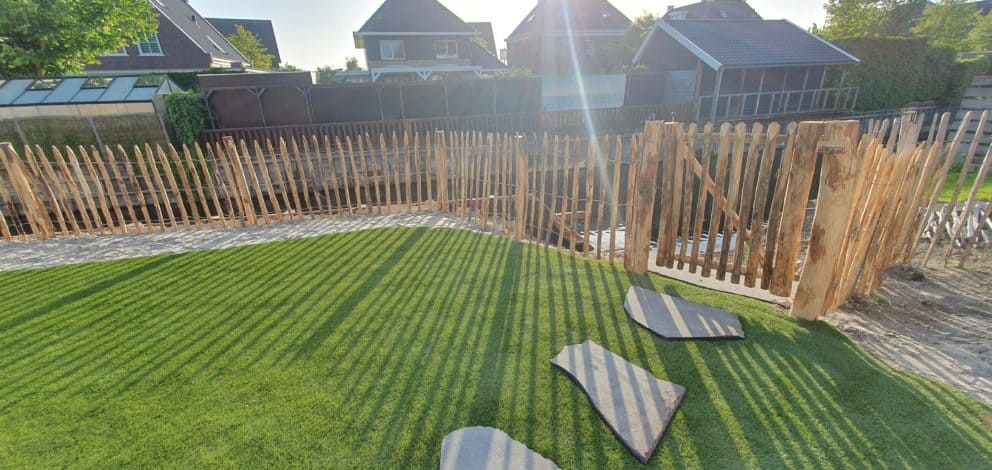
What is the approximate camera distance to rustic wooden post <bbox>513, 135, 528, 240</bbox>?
19.2ft

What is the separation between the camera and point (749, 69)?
1933 cm

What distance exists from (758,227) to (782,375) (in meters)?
1.48

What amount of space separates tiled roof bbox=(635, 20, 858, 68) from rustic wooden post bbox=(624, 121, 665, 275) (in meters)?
16.7

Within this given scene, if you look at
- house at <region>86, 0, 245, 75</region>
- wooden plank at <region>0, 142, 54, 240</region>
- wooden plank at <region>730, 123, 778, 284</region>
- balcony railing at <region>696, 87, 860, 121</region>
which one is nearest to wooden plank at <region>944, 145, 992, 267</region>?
wooden plank at <region>730, 123, 778, 284</region>

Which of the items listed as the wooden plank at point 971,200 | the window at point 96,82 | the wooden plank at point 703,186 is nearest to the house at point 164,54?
the window at point 96,82

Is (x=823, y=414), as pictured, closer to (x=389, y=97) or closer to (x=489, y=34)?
(x=389, y=97)

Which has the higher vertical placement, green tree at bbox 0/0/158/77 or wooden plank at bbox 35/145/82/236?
green tree at bbox 0/0/158/77

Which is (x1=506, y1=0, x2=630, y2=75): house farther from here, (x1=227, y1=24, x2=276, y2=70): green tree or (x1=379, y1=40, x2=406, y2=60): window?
(x1=227, y1=24, x2=276, y2=70): green tree

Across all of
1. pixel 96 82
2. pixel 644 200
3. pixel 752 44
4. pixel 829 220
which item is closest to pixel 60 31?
pixel 96 82

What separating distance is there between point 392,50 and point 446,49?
3822mm

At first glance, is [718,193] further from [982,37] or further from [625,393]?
[982,37]

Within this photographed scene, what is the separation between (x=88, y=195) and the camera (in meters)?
6.33

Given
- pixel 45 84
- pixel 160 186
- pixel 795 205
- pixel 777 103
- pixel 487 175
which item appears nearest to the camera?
pixel 795 205

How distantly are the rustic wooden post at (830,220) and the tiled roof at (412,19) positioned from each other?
2820 cm
